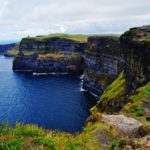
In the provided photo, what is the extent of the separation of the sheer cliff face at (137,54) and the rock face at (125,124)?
1953 inches

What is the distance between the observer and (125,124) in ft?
121

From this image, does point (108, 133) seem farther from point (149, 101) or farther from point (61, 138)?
point (149, 101)

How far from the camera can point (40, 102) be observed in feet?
525

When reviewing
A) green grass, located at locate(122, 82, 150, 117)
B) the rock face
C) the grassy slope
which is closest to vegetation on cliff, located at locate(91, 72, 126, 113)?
green grass, located at locate(122, 82, 150, 117)

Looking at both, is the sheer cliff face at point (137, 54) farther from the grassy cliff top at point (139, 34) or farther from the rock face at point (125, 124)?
the rock face at point (125, 124)

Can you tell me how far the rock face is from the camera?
3310 centimetres

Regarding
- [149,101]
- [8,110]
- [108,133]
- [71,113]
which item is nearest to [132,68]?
[71,113]

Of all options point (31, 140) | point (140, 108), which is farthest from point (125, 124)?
point (31, 140)

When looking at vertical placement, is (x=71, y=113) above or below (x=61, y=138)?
below

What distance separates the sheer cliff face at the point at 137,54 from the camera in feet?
303

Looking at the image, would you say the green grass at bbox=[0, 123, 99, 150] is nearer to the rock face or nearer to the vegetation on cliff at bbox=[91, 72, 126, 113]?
the rock face

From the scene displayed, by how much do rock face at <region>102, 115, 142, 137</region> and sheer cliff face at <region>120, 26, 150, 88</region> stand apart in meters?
49.6

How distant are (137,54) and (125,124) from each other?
206 feet

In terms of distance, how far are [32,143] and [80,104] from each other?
132 meters
